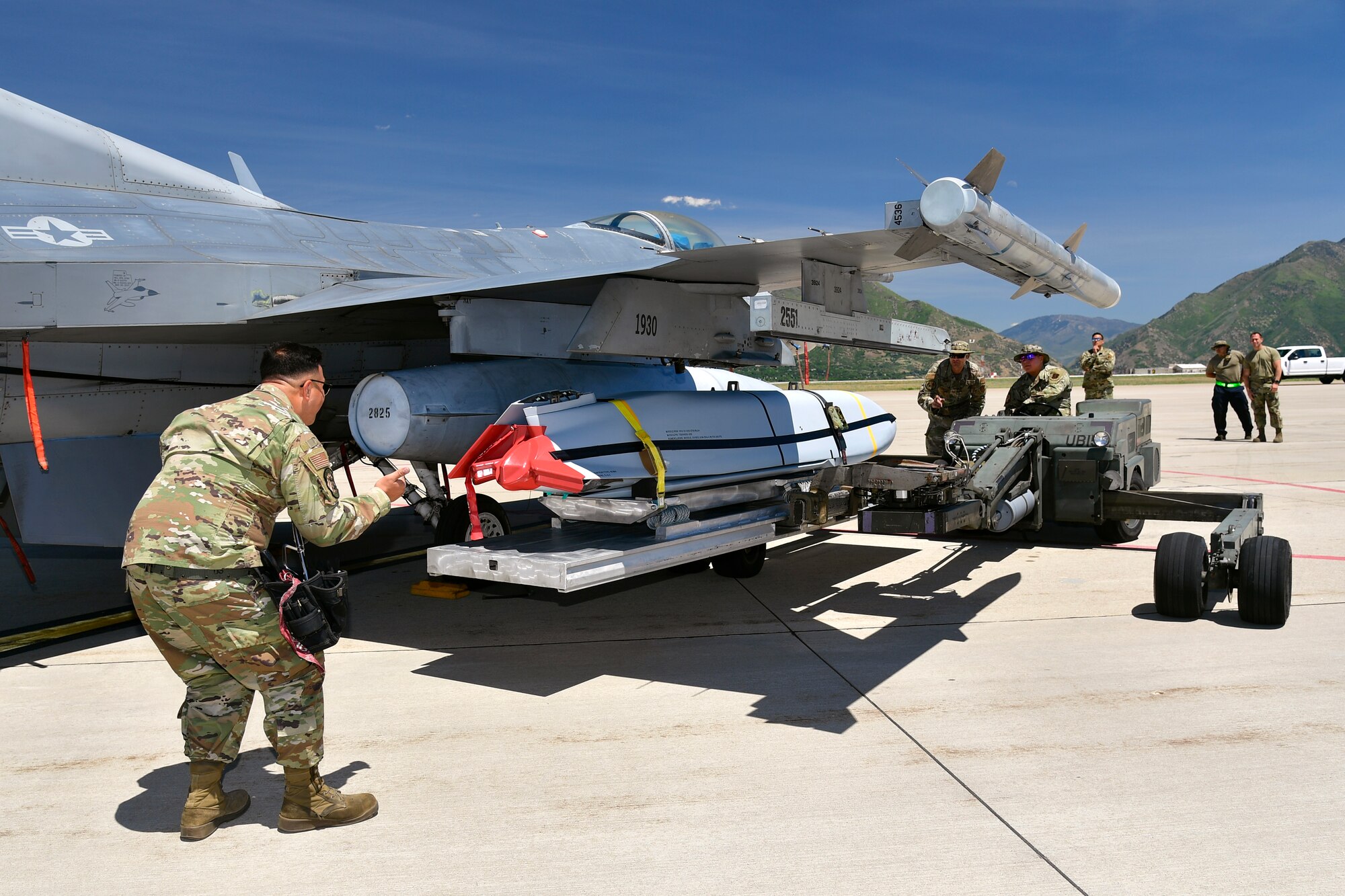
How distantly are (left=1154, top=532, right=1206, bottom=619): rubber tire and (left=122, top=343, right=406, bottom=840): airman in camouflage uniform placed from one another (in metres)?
5.41

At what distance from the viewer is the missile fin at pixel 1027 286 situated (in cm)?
752

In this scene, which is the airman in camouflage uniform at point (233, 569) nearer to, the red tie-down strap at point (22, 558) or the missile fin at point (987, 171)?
the missile fin at point (987, 171)

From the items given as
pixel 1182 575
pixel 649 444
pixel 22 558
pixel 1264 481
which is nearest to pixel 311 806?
pixel 649 444

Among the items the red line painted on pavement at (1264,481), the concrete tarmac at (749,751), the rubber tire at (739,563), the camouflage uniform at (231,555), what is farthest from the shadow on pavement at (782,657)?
the red line painted on pavement at (1264,481)

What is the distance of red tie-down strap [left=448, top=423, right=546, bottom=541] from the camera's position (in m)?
6.11

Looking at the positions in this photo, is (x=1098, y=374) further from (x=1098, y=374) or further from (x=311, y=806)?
(x=311, y=806)

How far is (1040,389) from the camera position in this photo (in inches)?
395

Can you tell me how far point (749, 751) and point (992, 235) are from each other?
3.76 m

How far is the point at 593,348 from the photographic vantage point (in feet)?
24.0

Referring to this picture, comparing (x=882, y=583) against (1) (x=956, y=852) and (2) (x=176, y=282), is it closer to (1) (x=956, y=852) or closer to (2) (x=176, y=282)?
(1) (x=956, y=852)

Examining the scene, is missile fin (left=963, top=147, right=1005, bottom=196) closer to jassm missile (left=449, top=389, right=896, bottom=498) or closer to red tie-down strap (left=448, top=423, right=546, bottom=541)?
jassm missile (left=449, top=389, right=896, bottom=498)

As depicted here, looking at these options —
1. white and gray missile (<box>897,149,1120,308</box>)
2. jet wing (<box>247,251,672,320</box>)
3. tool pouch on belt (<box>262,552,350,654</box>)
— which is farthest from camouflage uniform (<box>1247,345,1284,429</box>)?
tool pouch on belt (<box>262,552,350,654</box>)

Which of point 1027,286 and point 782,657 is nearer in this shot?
point 782,657

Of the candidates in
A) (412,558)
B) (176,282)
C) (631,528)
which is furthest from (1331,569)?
(176,282)
